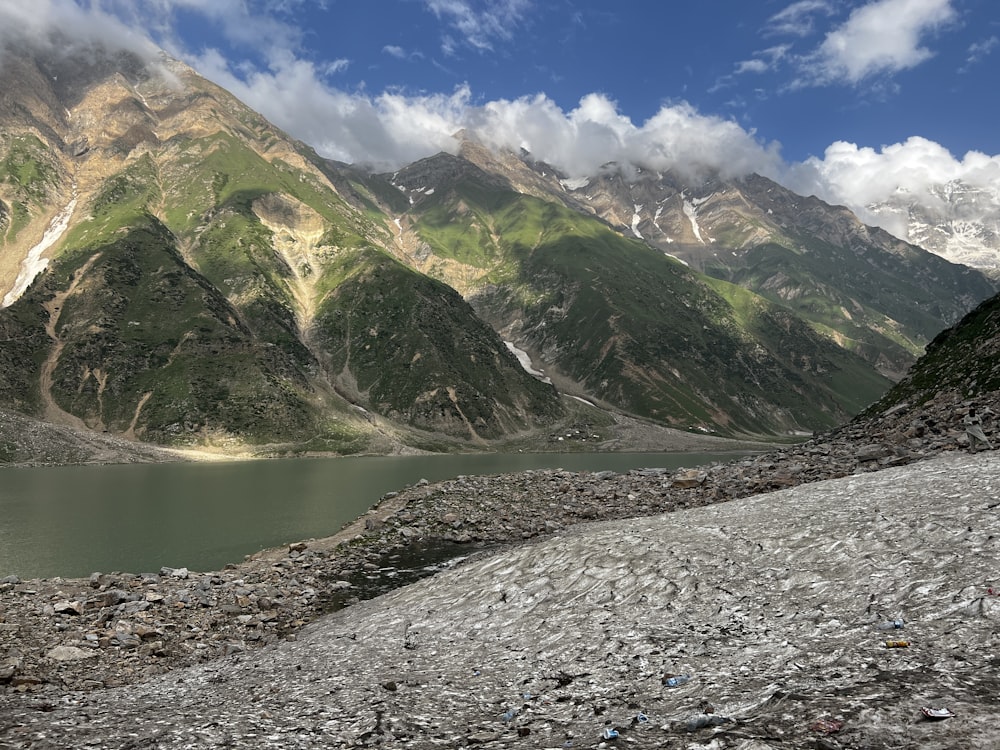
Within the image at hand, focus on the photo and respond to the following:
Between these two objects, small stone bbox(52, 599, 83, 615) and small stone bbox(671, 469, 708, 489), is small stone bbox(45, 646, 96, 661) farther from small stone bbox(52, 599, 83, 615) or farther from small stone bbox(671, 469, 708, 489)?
small stone bbox(671, 469, 708, 489)

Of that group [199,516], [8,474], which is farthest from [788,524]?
[8,474]

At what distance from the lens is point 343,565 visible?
32250 millimetres

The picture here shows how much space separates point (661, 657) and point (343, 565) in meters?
23.6

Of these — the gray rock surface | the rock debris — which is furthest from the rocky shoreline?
the gray rock surface

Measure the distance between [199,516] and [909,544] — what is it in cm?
6749

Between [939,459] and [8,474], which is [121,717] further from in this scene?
[8,474]

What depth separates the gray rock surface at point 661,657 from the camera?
9.72 m

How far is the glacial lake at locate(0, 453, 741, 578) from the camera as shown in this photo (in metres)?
43.8

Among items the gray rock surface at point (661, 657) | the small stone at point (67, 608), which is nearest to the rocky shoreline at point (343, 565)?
the small stone at point (67, 608)

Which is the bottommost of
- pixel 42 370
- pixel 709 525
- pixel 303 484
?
pixel 303 484

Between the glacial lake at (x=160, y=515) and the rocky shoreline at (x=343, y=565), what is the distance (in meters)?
11.3

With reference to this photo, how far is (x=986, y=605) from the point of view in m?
11.5

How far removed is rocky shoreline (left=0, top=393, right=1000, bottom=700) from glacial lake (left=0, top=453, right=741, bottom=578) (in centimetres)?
1129

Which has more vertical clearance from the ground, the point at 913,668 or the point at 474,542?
the point at 913,668
